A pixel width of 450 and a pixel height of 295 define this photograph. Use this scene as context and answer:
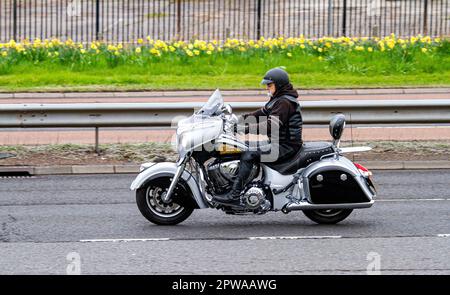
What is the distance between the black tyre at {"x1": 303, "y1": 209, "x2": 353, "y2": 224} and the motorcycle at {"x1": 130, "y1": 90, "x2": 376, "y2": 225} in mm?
233

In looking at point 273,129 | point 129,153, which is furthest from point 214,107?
point 129,153

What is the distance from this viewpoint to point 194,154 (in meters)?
10.7

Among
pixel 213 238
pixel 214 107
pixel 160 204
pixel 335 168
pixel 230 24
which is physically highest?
pixel 214 107

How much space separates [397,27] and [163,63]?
7977 mm

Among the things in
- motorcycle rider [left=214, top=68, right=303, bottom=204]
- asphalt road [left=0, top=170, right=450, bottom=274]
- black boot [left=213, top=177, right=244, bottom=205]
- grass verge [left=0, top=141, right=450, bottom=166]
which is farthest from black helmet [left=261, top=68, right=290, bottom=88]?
grass verge [left=0, top=141, right=450, bottom=166]

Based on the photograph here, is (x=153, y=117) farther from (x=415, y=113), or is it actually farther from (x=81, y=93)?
(x=81, y=93)

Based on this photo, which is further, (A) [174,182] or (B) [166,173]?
(B) [166,173]

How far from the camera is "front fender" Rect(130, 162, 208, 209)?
34.6ft

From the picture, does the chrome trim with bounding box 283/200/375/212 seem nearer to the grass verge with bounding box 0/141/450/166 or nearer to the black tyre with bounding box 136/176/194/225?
the black tyre with bounding box 136/176/194/225

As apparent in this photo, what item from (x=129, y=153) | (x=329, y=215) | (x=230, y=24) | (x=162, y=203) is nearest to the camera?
(x=162, y=203)

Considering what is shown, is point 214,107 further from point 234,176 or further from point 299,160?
point 299,160

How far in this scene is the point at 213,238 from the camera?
10.3m

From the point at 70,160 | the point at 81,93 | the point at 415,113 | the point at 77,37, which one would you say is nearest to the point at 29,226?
the point at 70,160

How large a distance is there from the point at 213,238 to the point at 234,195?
524mm
